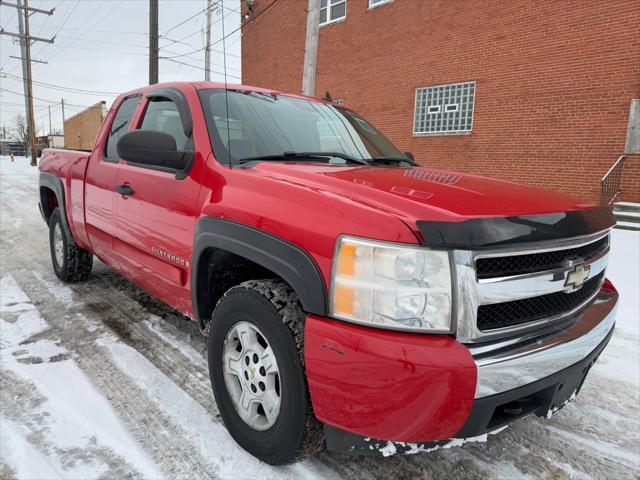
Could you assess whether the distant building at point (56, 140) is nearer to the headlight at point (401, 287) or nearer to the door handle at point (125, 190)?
the door handle at point (125, 190)

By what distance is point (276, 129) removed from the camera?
9.04 feet

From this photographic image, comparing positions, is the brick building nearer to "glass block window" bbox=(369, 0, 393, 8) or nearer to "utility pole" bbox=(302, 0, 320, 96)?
"glass block window" bbox=(369, 0, 393, 8)

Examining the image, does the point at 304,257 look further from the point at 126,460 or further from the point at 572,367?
the point at 126,460

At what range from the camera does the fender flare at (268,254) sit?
1659 millimetres

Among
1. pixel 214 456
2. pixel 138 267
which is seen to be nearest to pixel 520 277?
pixel 214 456

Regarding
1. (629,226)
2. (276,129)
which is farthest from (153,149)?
(629,226)

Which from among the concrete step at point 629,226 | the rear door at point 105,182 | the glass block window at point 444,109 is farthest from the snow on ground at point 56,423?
the glass block window at point 444,109

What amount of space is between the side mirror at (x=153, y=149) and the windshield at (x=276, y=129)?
219mm

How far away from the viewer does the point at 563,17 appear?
9984mm

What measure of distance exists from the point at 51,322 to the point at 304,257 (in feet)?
9.47

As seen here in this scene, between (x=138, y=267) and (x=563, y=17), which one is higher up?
(x=563, y=17)

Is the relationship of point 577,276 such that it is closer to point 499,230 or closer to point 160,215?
point 499,230

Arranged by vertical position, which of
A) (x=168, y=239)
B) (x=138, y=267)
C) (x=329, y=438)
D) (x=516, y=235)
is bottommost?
(x=329, y=438)

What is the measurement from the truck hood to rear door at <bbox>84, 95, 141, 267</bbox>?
1.76 metres
